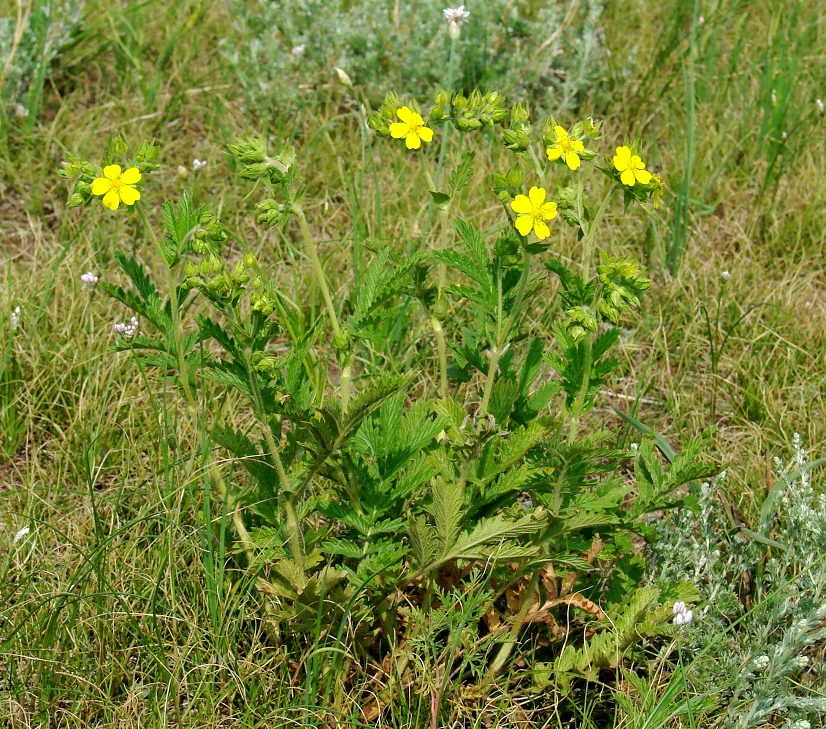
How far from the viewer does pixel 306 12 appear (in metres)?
3.70

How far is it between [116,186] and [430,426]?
70 centimetres

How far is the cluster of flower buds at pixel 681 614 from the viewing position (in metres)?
1.81

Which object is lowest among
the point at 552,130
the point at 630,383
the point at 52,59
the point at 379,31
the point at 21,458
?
the point at 21,458

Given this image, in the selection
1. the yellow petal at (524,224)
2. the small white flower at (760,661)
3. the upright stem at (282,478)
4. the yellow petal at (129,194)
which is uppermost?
the yellow petal at (524,224)

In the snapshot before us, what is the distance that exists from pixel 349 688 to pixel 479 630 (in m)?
0.33

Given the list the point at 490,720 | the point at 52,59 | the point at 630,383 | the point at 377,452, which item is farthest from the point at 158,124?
the point at 490,720

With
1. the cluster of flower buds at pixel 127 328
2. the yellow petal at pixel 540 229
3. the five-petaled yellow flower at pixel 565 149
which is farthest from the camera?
the cluster of flower buds at pixel 127 328

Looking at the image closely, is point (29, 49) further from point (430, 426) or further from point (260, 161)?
point (430, 426)

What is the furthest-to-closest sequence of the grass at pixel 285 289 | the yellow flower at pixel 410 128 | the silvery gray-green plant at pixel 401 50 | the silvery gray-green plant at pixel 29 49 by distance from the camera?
the silvery gray-green plant at pixel 401 50, the silvery gray-green plant at pixel 29 49, the grass at pixel 285 289, the yellow flower at pixel 410 128

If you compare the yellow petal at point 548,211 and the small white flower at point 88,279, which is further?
the small white flower at point 88,279

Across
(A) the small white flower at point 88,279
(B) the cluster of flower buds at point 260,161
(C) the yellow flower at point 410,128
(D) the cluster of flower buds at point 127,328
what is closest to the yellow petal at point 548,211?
(C) the yellow flower at point 410,128

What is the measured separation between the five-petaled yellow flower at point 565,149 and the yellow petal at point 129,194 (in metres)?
0.72

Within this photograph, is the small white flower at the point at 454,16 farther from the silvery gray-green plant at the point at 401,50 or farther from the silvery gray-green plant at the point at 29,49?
the silvery gray-green plant at the point at 29,49

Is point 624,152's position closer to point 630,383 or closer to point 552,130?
point 552,130
